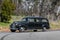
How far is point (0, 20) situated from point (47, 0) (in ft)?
44.7

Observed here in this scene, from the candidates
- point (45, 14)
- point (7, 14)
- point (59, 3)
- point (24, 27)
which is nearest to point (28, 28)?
point (24, 27)

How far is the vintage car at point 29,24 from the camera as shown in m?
31.1

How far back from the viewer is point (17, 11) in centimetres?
5716

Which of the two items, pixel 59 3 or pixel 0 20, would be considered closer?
pixel 0 20

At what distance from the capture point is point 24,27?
31.4 m

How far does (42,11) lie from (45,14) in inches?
43.6

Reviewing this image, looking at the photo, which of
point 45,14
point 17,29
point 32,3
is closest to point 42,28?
point 17,29

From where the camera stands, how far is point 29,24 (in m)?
31.8

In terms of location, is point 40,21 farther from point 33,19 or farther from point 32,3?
point 32,3

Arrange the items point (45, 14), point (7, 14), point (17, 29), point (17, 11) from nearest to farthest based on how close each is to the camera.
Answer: point (17, 29) → point (7, 14) → point (45, 14) → point (17, 11)

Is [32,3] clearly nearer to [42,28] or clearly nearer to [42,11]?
[42,11]

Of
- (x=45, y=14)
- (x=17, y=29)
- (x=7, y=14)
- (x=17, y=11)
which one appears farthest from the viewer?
(x=17, y=11)

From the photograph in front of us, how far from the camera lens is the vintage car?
31.1m

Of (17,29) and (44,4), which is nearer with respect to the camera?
(17,29)
